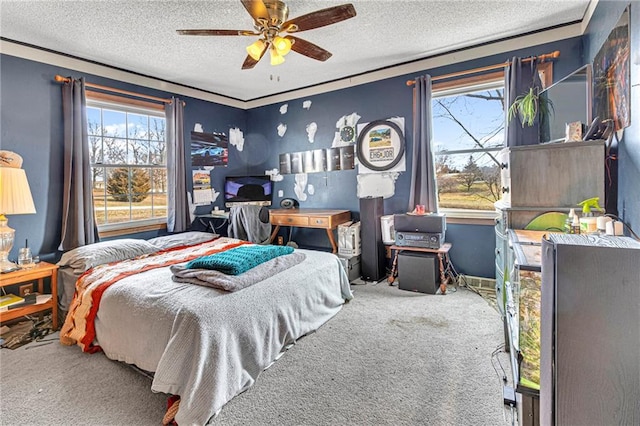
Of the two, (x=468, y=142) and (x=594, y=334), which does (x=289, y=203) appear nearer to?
(x=468, y=142)

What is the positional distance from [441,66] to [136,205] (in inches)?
157

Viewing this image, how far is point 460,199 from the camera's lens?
365 cm

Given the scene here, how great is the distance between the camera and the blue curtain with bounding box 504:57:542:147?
2.92 metres

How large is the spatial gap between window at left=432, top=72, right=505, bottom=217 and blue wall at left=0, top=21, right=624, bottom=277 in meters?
0.24

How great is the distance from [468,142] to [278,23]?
245 centimetres

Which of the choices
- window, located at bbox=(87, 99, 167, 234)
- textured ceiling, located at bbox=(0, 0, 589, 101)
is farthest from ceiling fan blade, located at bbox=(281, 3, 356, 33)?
window, located at bbox=(87, 99, 167, 234)

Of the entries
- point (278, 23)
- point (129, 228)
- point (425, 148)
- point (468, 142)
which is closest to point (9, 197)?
point (129, 228)

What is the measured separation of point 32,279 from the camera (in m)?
2.61

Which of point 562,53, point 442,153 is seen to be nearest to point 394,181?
point 442,153

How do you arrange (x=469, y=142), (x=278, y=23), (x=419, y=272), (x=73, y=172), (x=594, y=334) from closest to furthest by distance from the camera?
(x=594, y=334) → (x=278, y=23) → (x=73, y=172) → (x=419, y=272) → (x=469, y=142)

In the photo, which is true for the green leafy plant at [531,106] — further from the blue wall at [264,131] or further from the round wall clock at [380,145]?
the round wall clock at [380,145]

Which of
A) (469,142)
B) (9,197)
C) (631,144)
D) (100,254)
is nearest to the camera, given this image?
(631,144)

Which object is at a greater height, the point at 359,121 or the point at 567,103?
the point at 359,121

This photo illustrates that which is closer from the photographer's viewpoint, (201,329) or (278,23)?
(201,329)
